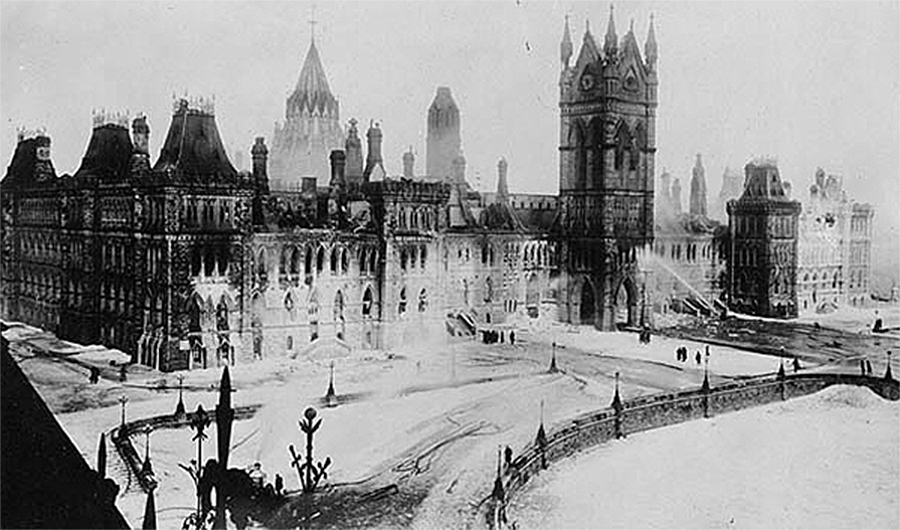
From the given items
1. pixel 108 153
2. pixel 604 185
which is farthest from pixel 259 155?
pixel 604 185

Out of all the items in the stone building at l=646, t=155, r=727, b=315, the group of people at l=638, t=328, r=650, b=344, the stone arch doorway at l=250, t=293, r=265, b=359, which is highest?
the stone building at l=646, t=155, r=727, b=315

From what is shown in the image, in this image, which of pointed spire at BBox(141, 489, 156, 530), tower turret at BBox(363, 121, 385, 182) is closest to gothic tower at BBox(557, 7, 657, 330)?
tower turret at BBox(363, 121, 385, 182)

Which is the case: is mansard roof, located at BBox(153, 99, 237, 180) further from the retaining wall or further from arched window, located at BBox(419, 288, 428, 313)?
the retaining wall

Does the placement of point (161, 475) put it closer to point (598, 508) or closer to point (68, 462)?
point (68, 462)

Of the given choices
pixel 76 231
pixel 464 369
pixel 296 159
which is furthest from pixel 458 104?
pixel 76 231

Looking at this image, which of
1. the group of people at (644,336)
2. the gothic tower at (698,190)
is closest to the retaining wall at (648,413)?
the group of people at (644,336)

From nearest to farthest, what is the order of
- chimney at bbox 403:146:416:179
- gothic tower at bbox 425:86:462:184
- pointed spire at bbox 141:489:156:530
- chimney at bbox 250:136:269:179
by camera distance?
pointed spire at bbox 141:489:156:530
chimney at bbox 250:136:269:179
gothic tower at bbox 425:86:462:184
chimney at bbox 403:146:416:179

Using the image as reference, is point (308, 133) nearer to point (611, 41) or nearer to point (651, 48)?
point (611, 41)

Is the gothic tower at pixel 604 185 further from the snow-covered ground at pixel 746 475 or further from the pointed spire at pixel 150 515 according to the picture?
the pointed spire at pixel 150 515
